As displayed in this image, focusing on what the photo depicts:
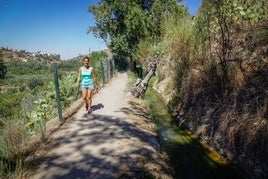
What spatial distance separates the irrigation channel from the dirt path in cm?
59

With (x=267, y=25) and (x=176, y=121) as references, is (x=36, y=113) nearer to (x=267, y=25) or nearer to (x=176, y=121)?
(x=176, y=121)

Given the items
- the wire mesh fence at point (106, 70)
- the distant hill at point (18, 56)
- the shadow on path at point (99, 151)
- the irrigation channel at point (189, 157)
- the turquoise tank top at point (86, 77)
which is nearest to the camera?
the shadow on path at point (99, 151)

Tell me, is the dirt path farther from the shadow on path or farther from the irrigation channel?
the irrigation channel

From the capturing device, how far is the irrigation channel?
5.39 m

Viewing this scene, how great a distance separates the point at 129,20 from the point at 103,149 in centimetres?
1850

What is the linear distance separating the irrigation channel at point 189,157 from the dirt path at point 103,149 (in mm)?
592

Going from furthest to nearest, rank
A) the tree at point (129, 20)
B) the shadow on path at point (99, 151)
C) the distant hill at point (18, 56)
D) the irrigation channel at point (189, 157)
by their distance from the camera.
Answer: the distant hill at point (18, 56) < the tree at point (129, 20) < the irrigation channel at point (189, 157) < the shadow on path at point (99, 151)

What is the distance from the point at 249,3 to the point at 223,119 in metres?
3.05

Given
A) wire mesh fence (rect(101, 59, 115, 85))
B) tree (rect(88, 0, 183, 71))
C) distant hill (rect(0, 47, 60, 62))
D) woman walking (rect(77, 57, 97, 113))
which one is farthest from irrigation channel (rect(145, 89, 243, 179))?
distant hill (rect(0, 47, 60, 62))

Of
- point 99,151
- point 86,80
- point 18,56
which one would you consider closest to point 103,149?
point 99,151

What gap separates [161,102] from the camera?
11852 mm

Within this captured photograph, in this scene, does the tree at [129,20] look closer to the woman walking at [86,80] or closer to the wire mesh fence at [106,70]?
the wire mesh fence at [106,70]

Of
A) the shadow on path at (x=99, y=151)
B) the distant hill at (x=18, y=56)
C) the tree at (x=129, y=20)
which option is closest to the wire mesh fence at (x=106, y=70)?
the tree at (x=129, y=20)

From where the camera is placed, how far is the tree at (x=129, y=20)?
869 inches
